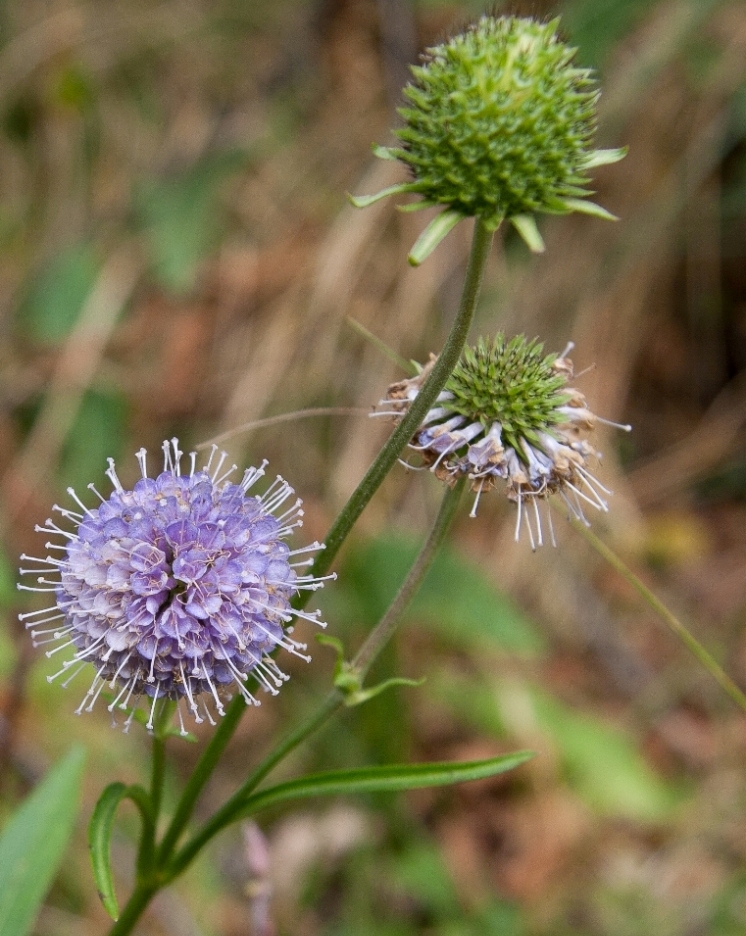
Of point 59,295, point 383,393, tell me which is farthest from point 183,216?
point 383,393

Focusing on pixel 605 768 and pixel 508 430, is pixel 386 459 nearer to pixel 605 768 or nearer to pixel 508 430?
pixel 508 430

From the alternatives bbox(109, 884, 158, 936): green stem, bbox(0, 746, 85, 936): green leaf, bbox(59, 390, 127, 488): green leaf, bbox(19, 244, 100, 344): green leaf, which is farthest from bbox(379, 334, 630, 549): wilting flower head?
bbox(19, 244, 100, 344): green leaf

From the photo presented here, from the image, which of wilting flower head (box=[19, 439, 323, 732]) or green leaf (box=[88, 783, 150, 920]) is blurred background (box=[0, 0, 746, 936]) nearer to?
green leaf (box=[88, 783, 150, 920])

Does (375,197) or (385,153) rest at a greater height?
(385,153)

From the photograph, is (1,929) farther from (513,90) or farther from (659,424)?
(659,424)

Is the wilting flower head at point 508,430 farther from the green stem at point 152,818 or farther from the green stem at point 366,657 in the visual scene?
the green stem at point 152,818

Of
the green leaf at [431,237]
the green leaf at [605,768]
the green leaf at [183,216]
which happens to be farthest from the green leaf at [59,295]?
→ the green leaf at [431,237]
